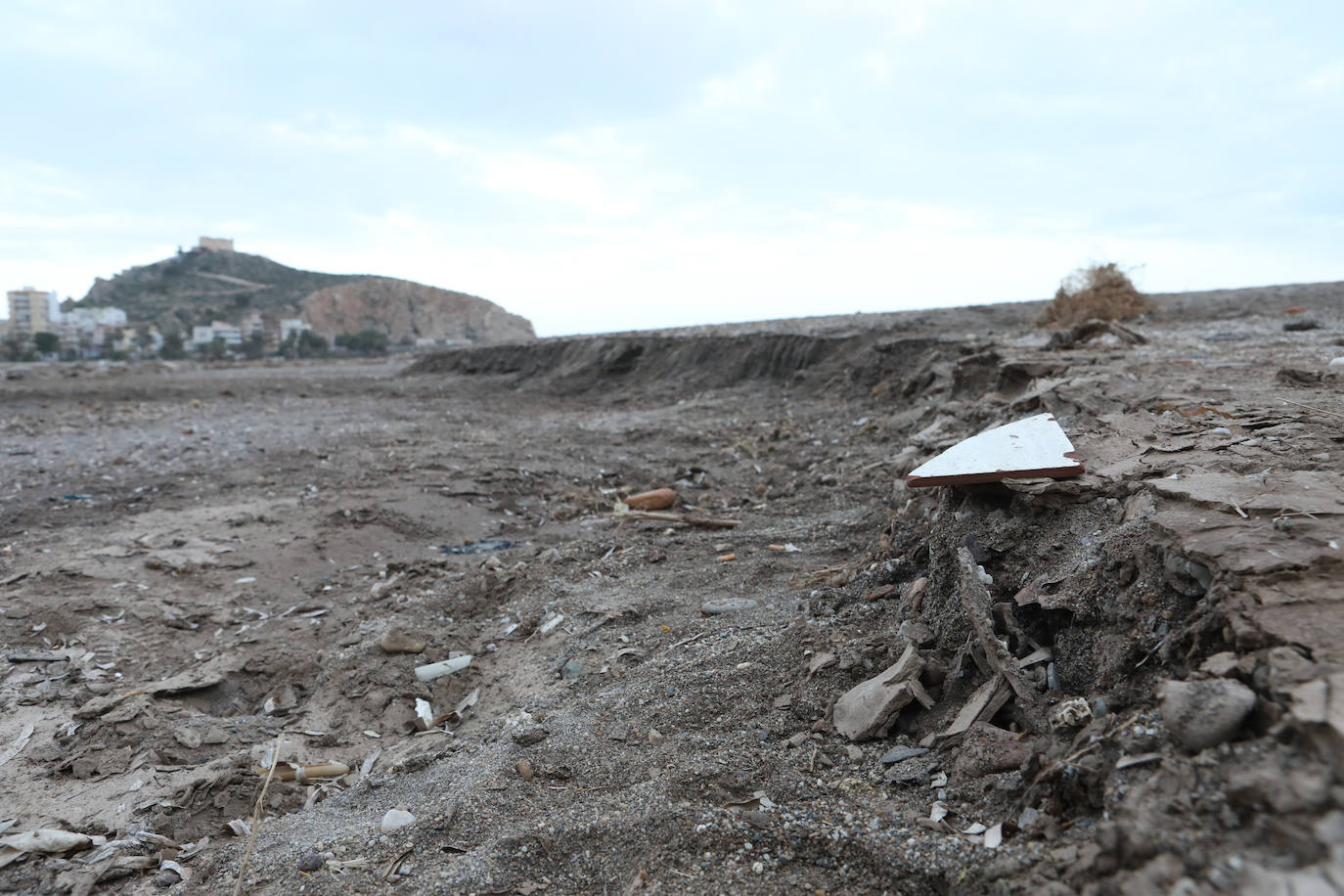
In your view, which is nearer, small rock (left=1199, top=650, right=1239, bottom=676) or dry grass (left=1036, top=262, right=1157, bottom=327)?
small rock (left=1199, top=650, right=1239, bottom=676)

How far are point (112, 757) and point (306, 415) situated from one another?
8927mm

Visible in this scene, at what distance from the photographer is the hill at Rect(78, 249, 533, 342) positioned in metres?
61.6

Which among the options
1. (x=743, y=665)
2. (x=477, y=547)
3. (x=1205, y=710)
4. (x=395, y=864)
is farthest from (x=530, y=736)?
(x=477, y=547)

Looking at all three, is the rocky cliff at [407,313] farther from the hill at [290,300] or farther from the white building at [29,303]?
the white building at [29,303]

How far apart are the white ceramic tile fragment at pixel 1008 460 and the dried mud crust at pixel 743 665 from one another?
8 cm

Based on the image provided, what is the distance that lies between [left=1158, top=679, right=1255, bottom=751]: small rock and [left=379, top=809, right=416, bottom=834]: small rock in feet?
6.01

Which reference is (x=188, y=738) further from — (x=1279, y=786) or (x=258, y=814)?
(x=1279, y=786)

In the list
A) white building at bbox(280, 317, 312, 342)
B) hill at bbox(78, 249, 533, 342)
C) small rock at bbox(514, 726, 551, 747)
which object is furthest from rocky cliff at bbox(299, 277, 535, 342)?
small rock at bbox(514, 726, 551, 747)

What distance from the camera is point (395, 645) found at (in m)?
3.42

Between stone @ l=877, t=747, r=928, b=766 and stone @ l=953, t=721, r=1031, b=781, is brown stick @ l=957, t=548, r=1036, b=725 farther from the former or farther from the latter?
stone @ l=877, t=747, r=928, b=766

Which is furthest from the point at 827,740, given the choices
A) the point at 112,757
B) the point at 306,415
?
the point at 306,415

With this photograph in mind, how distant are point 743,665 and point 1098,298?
9968mm

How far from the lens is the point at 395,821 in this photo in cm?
206

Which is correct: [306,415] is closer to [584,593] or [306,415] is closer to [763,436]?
[763,436]
